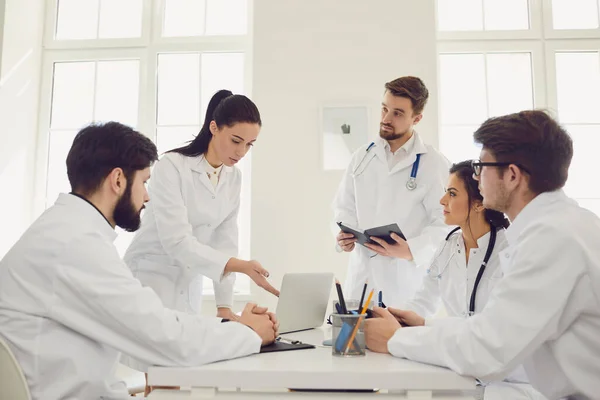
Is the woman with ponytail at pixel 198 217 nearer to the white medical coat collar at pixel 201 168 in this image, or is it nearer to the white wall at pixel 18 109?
the white medical coat collar at pixel 201 168

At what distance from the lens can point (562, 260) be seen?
3.66 ft

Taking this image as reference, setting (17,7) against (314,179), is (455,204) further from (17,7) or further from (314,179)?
(17,7)

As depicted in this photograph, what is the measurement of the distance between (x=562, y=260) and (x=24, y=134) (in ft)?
12.3

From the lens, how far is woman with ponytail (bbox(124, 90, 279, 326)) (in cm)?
203

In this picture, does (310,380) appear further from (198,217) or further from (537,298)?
(198,217)

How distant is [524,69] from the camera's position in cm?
381

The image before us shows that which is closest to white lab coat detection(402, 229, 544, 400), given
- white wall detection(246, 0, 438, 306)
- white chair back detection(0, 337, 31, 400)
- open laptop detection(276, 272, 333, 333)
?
open laptop detection(276, 272, 333, 333)

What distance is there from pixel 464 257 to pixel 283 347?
0.82 metres

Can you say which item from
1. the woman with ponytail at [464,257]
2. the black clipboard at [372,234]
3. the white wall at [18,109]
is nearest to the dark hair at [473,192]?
the woman with ponytail at [464,257]

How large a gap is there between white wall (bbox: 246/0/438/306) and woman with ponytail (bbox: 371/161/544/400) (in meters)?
1.36

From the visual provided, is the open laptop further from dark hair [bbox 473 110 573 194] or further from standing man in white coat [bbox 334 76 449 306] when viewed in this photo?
dark hair [bbox 473 110 573 194]

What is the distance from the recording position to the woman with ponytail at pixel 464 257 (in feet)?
5.91

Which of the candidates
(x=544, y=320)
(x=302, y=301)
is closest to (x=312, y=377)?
(x=544, y=320)

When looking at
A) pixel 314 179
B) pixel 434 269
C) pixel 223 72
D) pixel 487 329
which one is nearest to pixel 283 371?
pixel 487 329
